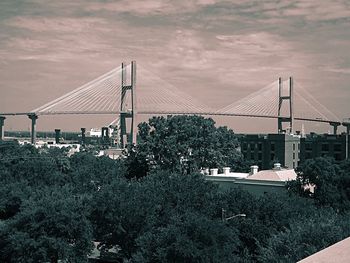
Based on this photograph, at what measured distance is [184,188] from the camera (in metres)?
42.9

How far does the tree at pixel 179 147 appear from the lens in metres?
71.2

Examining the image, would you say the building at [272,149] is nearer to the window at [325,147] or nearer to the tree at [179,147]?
the window at [325,147]

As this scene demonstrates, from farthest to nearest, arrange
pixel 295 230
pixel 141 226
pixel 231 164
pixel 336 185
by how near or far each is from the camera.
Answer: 1. pixel 231 164
2. pixel 336 185
3. pixel 141 226
4. pixel 295 230

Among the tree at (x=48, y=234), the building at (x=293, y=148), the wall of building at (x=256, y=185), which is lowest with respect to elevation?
the tree at (x=48, y=234)

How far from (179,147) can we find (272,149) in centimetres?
4098

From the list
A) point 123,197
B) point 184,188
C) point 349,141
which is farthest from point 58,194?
point 349,141

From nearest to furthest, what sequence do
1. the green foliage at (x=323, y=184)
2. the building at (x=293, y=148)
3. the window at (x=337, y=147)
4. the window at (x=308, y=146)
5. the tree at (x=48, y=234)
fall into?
1. the tree at (x=48, y=234)
2. the green foliage at (x=323, y=184)
3. the window at (x=337, y=147)
4. the building at (x=293, y=148)
5. the window at (x=308, y=146)

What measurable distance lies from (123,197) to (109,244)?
138 inches

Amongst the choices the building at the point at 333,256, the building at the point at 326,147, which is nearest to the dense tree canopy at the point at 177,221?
the building at the point at 333,256

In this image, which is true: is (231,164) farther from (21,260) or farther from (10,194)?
(21,260)

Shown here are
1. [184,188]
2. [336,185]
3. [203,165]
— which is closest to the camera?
[184,188]

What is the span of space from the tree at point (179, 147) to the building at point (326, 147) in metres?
28.2

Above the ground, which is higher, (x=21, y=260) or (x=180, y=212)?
(x=180, y=212)

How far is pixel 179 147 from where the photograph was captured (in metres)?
71.4
